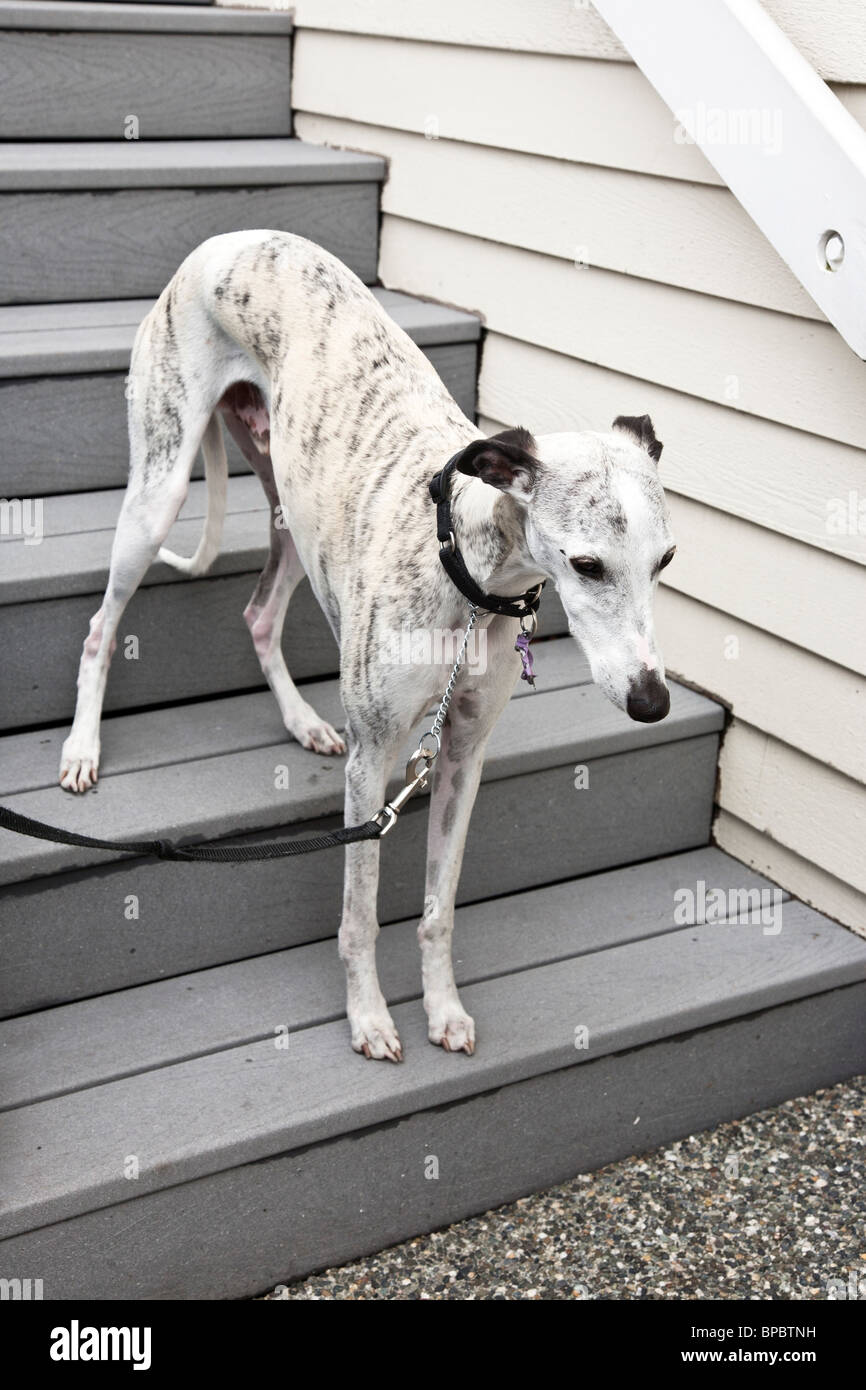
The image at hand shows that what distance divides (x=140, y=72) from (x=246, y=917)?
103 inches

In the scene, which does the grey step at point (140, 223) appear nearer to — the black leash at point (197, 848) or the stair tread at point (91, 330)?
the stair tread at point (91, 330)

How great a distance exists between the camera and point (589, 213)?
333 cm

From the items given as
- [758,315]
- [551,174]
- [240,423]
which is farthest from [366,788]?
[551,174]

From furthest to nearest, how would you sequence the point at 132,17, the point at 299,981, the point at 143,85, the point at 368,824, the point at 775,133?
the point at 143,85 < the point at 132,17 < the point at 299,981 < the point at 775,133 < the point at 368,824

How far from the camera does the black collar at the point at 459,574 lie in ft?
7.22

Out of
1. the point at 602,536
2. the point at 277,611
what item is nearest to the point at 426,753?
the point at 602,536

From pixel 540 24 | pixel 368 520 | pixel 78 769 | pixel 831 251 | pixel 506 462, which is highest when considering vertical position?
pixel 540 24

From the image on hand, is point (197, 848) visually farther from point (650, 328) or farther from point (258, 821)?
point (650, 328)

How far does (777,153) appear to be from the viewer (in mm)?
2611

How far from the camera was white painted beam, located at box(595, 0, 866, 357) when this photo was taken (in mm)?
2492

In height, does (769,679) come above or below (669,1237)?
above

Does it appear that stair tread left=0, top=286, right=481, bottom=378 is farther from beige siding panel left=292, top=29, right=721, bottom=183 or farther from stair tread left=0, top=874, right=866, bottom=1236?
stair tread left=0, top=874, right=866, bottom=1236

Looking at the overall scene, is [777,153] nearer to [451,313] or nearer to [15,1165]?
[451,313]

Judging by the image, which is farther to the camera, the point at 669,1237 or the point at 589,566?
the point at 669,1237
